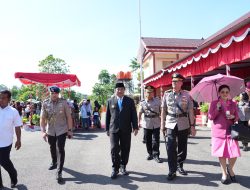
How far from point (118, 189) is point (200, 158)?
122 inches

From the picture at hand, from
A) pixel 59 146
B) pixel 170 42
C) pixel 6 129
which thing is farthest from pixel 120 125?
pixel 170 42

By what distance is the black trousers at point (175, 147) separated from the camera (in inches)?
212

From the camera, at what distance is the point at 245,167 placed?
603 cm

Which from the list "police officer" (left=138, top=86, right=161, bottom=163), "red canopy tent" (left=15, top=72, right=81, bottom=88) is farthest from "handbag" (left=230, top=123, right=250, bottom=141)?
"red canopy tent" (left=15, top=72, right=81, bottom=88)

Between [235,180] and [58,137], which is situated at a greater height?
[58,137]

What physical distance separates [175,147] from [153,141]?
1.71 meters

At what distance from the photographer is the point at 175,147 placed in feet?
17.9

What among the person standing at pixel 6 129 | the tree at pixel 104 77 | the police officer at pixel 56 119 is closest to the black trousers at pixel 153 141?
the police officer at pixel 56 119

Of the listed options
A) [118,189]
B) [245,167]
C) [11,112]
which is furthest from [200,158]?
[11,112]

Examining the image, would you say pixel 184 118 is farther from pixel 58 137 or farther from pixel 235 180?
pixel 58 137

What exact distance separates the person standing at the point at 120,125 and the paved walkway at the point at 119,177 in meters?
0.40

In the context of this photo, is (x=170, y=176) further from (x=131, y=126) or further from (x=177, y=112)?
(x=131, y=126)

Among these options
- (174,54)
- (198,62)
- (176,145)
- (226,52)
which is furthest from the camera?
(174,54)

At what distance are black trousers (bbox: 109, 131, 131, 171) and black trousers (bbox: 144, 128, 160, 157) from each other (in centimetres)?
137
